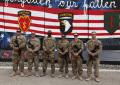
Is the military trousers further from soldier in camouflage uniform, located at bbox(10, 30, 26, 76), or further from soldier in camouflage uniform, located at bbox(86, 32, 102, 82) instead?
soldier in camouflage uniform, located at bbox(10, 30, 26, 76)

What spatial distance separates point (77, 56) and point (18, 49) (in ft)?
7.39

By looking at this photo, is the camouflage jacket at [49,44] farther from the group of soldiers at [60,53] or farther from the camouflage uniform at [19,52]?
the camouflage uniform at [19,52]

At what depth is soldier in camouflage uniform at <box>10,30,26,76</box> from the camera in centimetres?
1634

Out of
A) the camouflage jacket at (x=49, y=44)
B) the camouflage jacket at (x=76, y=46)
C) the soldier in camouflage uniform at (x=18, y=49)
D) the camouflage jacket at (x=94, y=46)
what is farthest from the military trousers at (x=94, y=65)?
the soldier in camouflage uniform at (x=18, y=49)

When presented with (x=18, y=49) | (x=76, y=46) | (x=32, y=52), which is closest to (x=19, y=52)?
(x=18, y=49)

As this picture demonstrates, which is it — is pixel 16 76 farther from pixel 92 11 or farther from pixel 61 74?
pixel 92 11

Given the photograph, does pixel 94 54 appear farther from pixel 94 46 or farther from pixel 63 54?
pixel 63 54

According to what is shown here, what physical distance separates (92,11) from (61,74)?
358 centimetres

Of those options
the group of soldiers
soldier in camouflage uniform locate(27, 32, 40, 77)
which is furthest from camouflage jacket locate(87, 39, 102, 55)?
soldier in camouflage uniform locate(27, 32, 40, 77)

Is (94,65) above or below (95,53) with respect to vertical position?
below

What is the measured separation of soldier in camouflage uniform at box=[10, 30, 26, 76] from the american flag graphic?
2.45m

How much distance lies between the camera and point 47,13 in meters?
18.8

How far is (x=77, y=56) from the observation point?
15938 millimetres

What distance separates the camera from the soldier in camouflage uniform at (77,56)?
1594 cm
